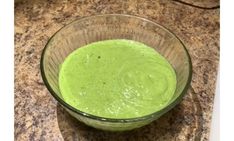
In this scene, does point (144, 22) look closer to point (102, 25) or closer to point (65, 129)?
point (102, 25)

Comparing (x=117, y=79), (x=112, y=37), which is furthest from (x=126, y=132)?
(x=112, y=37)

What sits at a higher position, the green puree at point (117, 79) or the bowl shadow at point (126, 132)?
the green puree at point (117, 79)

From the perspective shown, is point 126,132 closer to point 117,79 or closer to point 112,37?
point 117,79

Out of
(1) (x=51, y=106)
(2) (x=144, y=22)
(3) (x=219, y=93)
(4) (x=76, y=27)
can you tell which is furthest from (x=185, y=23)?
(3) (x=219, y=93)

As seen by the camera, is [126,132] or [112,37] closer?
[126,132]
